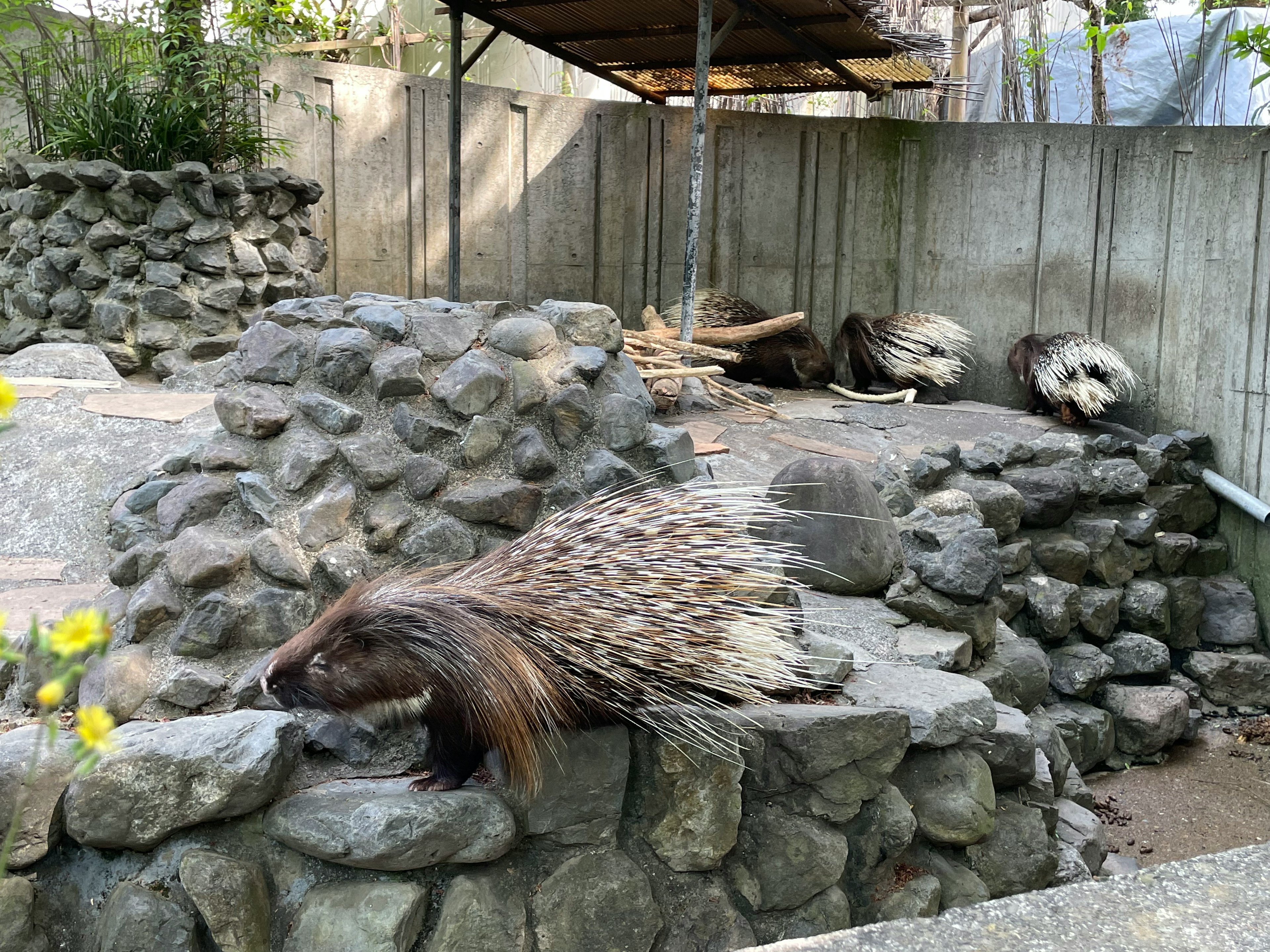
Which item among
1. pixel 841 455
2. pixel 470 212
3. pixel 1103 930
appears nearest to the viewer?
pixel 1103 930

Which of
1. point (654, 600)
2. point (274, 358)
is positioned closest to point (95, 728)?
point (654, 600)

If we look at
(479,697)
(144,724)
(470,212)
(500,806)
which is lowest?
(500,806)

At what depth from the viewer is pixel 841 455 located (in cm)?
583

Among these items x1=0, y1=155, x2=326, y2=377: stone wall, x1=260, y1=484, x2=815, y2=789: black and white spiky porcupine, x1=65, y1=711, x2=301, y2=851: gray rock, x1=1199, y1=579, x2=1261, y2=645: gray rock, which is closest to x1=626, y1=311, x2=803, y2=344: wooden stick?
x1=0, y1=155, x2=326, y2=377: stone wall

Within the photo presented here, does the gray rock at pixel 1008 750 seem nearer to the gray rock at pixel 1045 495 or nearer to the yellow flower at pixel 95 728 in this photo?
the gray rock at pixel 1045 495

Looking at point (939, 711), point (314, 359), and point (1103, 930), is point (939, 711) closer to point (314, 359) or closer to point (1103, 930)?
point (1103, 930)

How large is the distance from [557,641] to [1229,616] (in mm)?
5429

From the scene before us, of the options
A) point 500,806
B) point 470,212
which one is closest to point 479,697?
point 500,806

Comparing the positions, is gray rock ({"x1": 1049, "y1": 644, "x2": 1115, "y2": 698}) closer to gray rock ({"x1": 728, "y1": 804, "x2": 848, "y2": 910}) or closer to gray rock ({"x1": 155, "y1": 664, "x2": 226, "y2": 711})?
gray rock ({"x1": 728, "y1": 804, "x2": 848, "y2": 910})

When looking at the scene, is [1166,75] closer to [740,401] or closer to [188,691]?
[740,401]

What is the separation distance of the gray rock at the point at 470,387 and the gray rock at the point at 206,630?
944 mm

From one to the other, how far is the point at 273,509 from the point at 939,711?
79.7 inches

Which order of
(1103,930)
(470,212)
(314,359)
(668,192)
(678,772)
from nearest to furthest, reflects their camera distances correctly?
1. (1103,930)
2. (678,772)
3. (314,359)
4. (470,212)
5. (668,192)

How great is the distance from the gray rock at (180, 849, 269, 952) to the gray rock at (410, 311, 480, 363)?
1.78 metres
